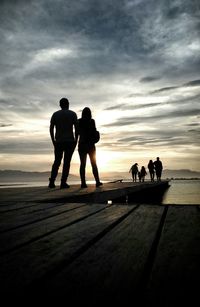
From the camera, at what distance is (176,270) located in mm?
1184

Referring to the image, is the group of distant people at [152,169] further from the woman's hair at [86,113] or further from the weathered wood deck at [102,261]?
the weathered wood deck at [102,261]

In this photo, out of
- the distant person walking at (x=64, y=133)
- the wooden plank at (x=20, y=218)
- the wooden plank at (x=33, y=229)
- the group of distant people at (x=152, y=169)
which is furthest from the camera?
the group of distant people at (x=152, y=169)

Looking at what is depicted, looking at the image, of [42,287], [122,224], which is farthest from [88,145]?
[42,287]

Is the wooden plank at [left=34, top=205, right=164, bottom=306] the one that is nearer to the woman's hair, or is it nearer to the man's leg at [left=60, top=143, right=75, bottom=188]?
the man's leg at [left=60, top=143, right=75, bottom=188]

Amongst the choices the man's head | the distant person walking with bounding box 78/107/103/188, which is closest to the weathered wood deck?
the man's head

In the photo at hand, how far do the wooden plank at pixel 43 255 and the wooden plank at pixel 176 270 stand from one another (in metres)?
0.41

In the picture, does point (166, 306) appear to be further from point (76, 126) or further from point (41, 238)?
point (76, 126)

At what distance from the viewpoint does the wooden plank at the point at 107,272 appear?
956 millimetres

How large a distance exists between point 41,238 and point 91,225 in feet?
1.67

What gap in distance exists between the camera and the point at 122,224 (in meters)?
2.22

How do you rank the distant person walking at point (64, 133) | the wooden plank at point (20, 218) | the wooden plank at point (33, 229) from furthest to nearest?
the distant person walking at point (64, 133)
the wooden plank at point (20, 218)
the wooden plank at point (33, 229)

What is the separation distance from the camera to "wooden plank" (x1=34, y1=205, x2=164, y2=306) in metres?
0.96

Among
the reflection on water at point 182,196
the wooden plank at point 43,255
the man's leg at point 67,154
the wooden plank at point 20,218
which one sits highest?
the man's leg at point 67,154

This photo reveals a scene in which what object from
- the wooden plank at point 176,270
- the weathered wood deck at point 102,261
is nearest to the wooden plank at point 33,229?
the weathered wood deck at point 102,261
